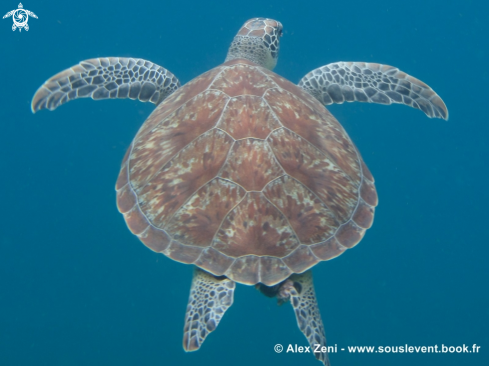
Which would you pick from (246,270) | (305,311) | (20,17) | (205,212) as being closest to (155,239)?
(205,212)

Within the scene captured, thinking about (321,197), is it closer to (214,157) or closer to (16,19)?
(214,157)

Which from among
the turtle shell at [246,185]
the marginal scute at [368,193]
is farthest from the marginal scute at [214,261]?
the marginal scute at [368,193]

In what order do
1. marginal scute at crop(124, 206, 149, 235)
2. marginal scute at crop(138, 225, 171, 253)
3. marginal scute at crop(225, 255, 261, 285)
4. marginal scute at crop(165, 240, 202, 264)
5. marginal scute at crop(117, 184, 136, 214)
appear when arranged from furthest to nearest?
1. marginal scute at crop(117, 184, 136, 214)
2. marginal scute at crop(124, 206, 149, 235)
3. marginal scute at crop(138, 225, 171, 253)
4. marginal scute at crop(165, 240, 202, 264)
5. marginal scute at crop(225, 255, 261, 285)

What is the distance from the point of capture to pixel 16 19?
14.8 m

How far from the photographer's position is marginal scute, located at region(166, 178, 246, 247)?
3.52m

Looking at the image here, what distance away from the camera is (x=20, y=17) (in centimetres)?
1494

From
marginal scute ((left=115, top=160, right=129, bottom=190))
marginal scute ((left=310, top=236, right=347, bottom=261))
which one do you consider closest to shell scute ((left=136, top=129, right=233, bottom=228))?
marginal scute ((left=115, top=160, right=129, bottom=190))

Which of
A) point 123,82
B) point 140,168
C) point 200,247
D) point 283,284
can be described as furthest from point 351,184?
point 123,82

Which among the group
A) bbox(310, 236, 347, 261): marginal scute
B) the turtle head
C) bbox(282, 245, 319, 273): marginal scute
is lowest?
bbox(282, 245, 319, 273): marginal scute

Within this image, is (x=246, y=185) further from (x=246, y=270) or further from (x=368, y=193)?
(x=368, y=193)

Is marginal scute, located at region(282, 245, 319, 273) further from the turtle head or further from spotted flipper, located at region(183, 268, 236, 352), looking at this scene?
the turtle head

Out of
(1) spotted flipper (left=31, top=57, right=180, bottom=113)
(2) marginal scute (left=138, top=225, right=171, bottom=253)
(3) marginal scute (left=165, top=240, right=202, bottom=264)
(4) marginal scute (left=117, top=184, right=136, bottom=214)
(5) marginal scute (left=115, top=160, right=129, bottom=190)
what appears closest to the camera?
(3) marginal scute (left=165, top=240, right=202, bottom=264)

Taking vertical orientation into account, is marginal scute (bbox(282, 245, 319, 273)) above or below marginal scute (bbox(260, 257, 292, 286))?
above

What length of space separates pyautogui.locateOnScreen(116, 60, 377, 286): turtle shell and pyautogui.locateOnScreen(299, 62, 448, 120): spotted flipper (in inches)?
66.4
